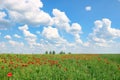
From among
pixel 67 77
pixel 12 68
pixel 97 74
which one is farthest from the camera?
pixel 97 74

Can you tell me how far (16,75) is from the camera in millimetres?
11211

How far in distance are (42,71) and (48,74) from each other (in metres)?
0.61

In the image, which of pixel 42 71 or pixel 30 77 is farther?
pixel 42 71

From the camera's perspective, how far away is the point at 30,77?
1110cm

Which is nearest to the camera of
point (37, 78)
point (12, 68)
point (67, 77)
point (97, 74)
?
point (37, 78)

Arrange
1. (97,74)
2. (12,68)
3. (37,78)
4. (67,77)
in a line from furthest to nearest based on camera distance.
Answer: (97,74) < (12,68) < (67,77) < (37,78)

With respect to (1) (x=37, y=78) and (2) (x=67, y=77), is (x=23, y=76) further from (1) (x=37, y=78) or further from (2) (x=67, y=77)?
(2) (x=67, y=77)

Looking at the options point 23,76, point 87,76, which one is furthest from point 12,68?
point 87,76

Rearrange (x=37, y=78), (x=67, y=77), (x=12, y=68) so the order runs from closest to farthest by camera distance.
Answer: (x=37, y=78), (x=67, y=77), (x=12, y=68)

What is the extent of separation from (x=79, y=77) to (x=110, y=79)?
6.81 ft

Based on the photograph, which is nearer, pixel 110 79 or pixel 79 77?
pixel 79 77

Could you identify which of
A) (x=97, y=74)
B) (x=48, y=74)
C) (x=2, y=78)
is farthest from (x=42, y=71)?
(x=97, y=74)

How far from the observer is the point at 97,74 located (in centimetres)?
1405

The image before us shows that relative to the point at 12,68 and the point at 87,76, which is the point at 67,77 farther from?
the point at 12,68
